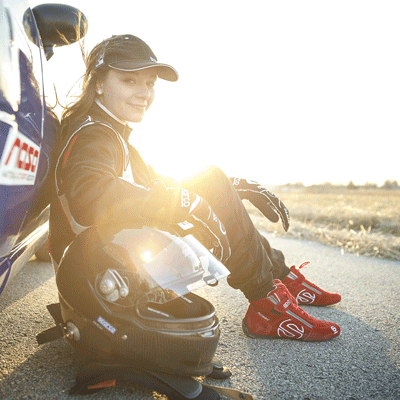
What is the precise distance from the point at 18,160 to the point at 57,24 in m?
0.92

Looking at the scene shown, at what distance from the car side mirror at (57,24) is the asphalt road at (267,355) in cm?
148

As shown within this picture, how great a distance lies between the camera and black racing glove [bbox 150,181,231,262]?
1.21 m

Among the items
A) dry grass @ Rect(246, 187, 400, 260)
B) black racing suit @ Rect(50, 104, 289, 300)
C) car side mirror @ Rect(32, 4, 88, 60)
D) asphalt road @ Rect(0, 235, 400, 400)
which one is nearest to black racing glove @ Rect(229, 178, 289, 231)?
black racing suit @ Rect(50, 104, 289, 300)

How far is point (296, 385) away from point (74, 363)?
956mm

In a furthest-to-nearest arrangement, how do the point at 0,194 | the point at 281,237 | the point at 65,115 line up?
the point at 281,237, the point at 65,115, the point at 0,194

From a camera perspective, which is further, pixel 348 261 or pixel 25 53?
pixel 348 261

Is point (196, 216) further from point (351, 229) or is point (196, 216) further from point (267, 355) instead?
point (351, 229)

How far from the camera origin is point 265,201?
1831mm

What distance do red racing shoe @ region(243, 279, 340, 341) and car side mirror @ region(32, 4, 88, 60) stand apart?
179 cm

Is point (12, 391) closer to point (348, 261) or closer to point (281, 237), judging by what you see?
point (348, 261)

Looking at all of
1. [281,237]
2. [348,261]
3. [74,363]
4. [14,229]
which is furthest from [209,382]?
[281,237]

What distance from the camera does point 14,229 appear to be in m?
1.22

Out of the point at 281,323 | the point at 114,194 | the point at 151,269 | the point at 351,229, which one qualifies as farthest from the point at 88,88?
the point at 351,229

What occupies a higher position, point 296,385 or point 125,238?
point 125,238
